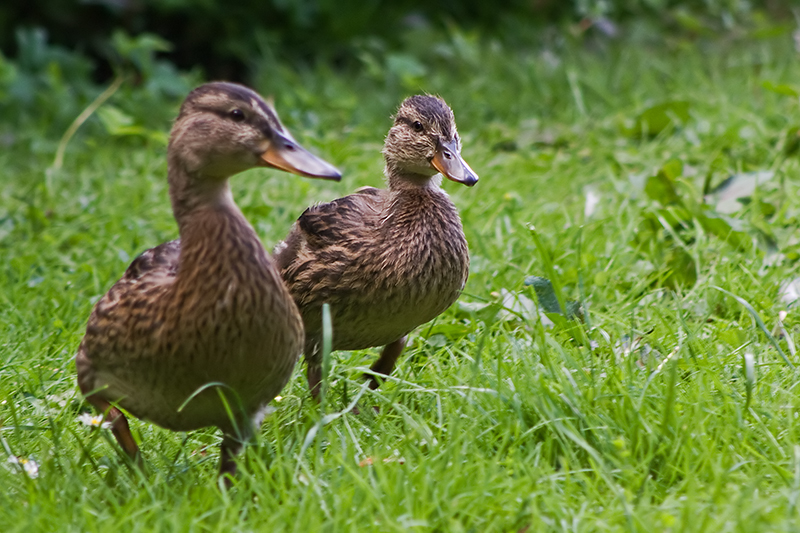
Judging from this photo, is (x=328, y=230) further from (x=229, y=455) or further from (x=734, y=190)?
(x=734, y=190)

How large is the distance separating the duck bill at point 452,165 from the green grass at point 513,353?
43 cm

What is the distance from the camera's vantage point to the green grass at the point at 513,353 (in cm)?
245

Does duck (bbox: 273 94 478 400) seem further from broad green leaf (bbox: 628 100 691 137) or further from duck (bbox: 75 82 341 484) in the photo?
broad green leaf (bbox: 628 100 691 137)

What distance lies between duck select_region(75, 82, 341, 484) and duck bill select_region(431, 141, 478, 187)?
2.68 ft

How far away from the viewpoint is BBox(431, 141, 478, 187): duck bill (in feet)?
10.8

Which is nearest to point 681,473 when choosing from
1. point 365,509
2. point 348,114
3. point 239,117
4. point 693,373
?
point 693,373

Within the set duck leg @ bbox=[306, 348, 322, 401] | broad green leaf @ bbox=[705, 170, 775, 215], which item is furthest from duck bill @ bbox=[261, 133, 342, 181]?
broad green leaf @ bbox=[705, 170, 775, 215]

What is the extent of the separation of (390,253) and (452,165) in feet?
1.28

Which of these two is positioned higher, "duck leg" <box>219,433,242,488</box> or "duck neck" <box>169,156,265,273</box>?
"duck neck" <box>169,156,265,273</box>

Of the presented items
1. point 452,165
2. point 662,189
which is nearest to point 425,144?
point 452,165

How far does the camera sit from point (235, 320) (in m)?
2.48

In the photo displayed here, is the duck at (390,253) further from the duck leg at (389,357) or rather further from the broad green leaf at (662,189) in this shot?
the broad green leaf at (662,189)

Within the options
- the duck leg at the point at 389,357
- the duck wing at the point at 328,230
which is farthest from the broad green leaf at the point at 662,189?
the duck leg at the point at 389,357

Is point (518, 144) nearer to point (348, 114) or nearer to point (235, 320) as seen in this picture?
point (348, 114)
